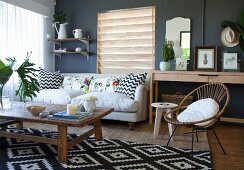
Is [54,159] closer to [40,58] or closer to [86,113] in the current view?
[86,113]

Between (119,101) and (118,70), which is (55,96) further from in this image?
(118,70)

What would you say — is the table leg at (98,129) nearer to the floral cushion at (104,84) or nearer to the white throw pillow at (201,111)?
the white throw pillow at (201,111)

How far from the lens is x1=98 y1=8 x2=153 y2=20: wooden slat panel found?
170 inches

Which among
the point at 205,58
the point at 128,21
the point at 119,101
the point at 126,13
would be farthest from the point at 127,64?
the point at 205,58

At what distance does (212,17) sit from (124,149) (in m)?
2.64

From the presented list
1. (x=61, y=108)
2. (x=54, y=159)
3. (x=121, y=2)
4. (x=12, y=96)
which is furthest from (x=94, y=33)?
(x=54, y=159)

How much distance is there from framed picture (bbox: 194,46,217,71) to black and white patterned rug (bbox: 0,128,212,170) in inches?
67.4

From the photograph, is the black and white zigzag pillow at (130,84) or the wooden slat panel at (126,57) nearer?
the black and white zigzag pillow at (130,84)

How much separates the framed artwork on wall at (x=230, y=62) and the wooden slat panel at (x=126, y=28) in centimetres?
133

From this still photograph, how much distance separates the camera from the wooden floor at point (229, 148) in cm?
235

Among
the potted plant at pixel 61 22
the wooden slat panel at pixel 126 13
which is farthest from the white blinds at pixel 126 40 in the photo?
the potted plant at pixel 61 22

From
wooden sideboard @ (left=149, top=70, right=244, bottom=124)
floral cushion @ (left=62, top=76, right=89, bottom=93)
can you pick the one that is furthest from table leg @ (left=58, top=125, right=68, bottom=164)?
floral cushion @ (left=62, top=76, right=89, bottom=93)

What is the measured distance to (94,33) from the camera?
4.73 metres

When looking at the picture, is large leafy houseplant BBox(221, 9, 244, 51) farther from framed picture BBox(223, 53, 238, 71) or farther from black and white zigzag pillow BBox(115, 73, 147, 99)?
black and white zigzag pillow BBox(115, 73, 147, 99)
